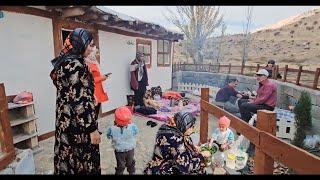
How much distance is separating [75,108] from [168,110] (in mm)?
5454

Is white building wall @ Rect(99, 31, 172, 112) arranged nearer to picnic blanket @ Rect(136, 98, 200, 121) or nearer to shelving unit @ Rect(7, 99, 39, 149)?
picnic blanket @ Rect(136, 98, 200, 121)

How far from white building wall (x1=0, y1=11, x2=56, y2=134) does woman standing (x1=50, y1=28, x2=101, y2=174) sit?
241 cm

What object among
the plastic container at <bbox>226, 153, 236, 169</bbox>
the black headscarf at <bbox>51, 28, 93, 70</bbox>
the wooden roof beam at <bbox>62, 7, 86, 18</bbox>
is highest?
the wooden roof beam at <bbox>62, 7, 86, 18</bbox>

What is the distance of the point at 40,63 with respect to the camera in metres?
4.89

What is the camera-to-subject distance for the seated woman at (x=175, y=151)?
2.11 m

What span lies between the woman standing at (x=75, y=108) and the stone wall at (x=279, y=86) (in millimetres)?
6038

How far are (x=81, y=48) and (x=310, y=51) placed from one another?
30667mm

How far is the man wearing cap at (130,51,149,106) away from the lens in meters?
7.79

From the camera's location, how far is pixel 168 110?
24.9 ft

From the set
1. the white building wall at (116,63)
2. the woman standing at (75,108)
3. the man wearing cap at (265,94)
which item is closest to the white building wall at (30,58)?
the white building wall at (116,63)

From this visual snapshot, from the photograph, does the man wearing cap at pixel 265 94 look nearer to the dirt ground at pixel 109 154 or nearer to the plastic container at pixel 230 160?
the plastic container at pixel 230 160

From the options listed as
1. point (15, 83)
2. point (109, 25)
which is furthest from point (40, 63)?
point (109, 25)

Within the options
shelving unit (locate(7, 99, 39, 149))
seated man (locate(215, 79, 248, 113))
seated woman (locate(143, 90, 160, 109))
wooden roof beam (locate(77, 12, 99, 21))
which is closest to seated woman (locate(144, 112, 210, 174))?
shelving unit (locate(7, 99, 39, 149))

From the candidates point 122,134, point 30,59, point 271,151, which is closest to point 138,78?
point 30,59
